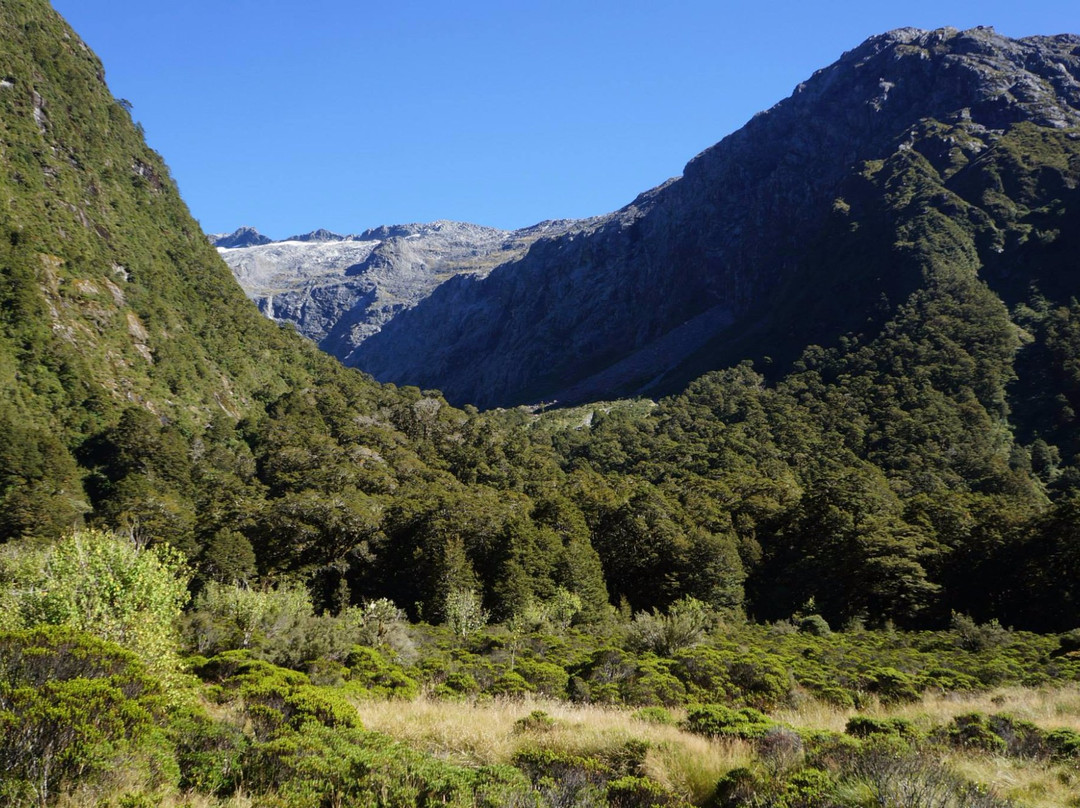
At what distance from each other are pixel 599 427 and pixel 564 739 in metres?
130

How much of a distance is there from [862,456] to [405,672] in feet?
348

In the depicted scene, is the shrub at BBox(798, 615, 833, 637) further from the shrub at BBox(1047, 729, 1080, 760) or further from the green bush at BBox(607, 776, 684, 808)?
the green bush at BBox(607, 776, 684, 808)

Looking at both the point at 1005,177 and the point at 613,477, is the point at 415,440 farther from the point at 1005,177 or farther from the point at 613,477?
the point at 1005,177

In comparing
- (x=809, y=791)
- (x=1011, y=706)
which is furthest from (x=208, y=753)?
(x=1011, y=706)

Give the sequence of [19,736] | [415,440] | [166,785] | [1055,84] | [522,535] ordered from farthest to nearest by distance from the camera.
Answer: [1055,84], [415,440], [522,535], [166,785], [19,736]

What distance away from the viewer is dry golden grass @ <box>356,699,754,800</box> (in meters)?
9.61

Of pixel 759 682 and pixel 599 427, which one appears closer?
pixel 759 682

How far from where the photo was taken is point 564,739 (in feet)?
36.4

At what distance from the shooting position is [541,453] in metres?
114

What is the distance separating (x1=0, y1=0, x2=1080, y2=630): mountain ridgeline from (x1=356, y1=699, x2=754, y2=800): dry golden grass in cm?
1202

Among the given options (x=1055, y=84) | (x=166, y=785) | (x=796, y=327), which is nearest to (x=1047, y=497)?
(x=796, y=327)

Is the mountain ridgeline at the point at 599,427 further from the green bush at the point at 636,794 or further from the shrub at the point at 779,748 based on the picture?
the shrub at the point at 779,748

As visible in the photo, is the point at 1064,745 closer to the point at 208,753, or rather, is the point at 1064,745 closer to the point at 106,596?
the point at 208,753

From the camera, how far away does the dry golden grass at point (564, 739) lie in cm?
961
